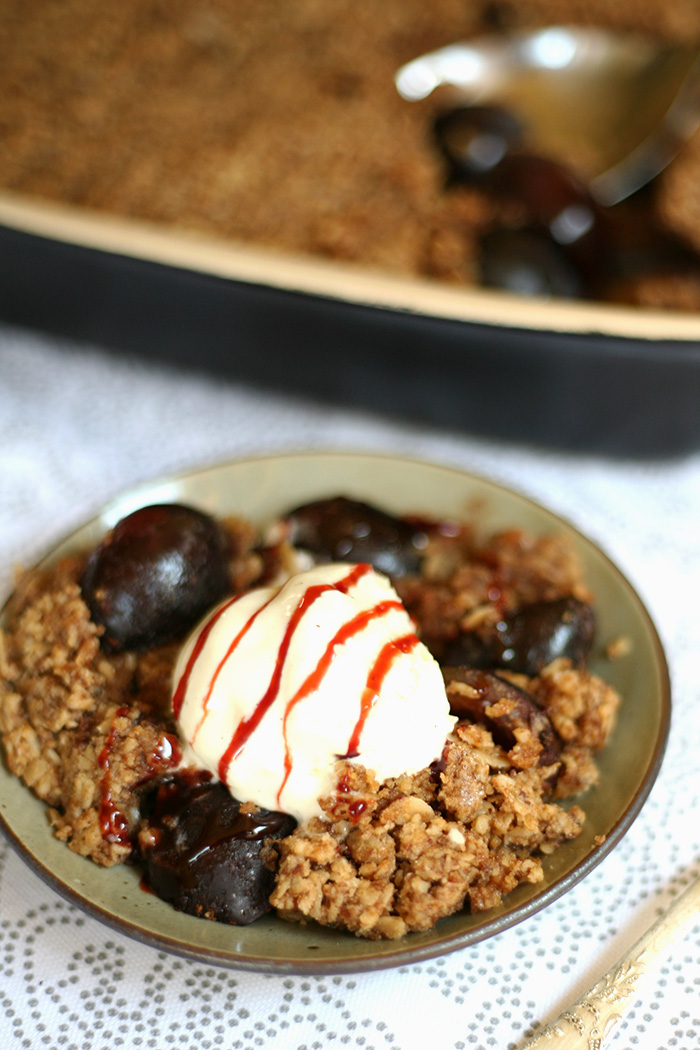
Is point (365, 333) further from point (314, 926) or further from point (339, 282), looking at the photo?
point (314, 926)

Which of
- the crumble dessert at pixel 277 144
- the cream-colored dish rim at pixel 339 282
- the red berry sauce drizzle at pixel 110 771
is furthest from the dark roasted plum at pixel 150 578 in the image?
the crumble dessert at pixel 277 144

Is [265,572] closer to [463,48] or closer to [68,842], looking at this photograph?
[68,842]

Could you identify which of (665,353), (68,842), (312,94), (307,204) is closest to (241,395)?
(307,204)

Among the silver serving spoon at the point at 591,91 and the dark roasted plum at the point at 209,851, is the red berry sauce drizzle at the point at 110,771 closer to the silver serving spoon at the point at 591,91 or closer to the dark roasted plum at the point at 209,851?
the dark roasted plum at the point at 209,851

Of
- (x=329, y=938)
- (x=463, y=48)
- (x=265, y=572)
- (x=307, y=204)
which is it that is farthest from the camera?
(x=463, y=48)

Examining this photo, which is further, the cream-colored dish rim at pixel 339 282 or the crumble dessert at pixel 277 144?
the crumble dessert at pixel 277 144

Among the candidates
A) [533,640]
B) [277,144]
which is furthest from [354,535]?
[277,144]

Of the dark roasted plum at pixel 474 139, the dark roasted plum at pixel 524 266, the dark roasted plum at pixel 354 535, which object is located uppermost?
the dark roasted plum at pixel 474 139
